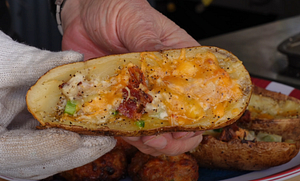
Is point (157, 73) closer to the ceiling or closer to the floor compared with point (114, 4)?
closer to the floor

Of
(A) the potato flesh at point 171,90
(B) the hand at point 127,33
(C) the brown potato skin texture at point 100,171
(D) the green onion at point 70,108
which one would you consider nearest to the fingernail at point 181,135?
(B) the hand at point 127,33

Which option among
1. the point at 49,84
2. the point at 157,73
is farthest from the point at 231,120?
the point at 49,84

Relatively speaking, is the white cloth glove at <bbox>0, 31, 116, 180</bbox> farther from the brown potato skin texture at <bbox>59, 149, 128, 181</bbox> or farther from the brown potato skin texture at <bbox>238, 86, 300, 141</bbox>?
the brown potato skin texture at <bbox>238, 86, 300, 141</bbox>

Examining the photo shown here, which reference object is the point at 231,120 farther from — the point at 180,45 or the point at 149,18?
the point at 149,18

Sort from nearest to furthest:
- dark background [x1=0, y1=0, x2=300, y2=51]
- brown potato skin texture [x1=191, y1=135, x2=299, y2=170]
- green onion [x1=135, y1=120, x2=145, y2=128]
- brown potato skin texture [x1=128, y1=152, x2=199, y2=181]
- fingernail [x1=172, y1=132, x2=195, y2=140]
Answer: green onion [x1=135, y1=120, x2=145, y2=128] → fingernail [x1=172, y1=132, x2=195, y2=140] → brown potato skin texture [x1=128, y1=152, x2=199, y2=181] → brown potato skin texture [x1=191, y1=135, x2=299, y2=170] → dark background [x1=0, y1=0, x2=300, y2=51]

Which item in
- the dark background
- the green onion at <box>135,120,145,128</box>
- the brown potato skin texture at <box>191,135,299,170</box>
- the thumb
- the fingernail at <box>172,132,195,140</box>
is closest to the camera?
the green onion at <box>135,120,145,128</box>

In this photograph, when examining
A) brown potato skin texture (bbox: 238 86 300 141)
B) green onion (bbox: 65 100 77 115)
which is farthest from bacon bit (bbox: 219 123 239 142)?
green onion (bbox: 65 100 77 115)

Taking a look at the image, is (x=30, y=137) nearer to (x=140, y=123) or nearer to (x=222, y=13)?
(x=140, y=123)
